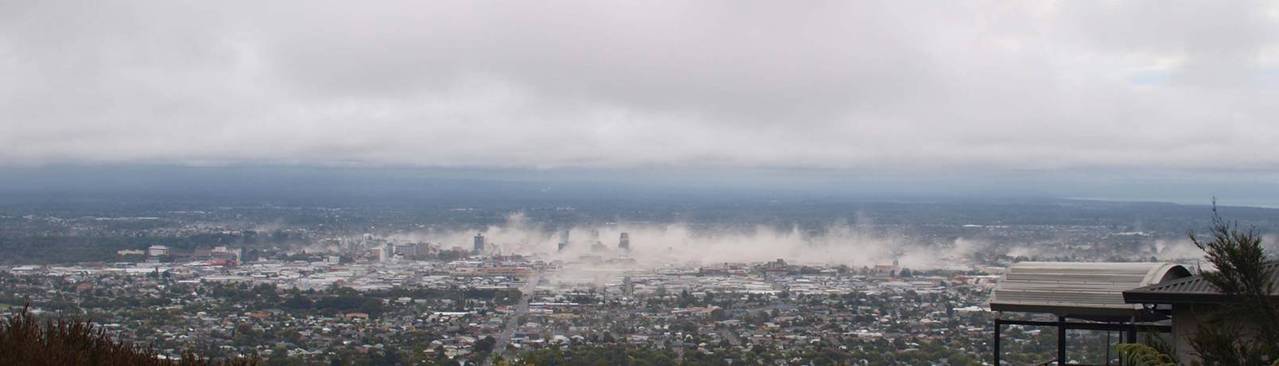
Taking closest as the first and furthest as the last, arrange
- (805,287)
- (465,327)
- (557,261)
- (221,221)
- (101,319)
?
(101,319)
(465,327)
(805,287)
(557,261)
(221,221)

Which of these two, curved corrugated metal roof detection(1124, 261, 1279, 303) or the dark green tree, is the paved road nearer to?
curved corrugated metal roof detection(1124, 261, 1279, 303)

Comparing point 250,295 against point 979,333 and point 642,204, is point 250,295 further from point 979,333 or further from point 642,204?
point 642,204

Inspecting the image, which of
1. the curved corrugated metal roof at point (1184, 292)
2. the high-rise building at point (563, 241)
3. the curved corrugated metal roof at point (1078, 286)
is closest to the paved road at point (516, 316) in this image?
the curved corrugated metal roof at point (1078, 286)

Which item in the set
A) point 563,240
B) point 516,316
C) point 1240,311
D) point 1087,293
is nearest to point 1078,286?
point 1087,293

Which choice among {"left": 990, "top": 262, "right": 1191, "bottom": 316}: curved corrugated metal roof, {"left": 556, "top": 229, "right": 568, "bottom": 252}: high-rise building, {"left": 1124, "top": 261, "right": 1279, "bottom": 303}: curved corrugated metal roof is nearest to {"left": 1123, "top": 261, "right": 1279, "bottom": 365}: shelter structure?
{"left": 1124, "top": 261, "right": 1279, "bottom": 303}: curved corrugated metal roof

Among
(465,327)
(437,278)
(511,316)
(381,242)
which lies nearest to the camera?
(465,327)

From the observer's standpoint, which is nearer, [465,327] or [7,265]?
[465,327]

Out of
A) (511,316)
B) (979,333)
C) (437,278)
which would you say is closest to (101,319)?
(511,316)

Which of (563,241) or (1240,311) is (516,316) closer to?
(1240,311)
